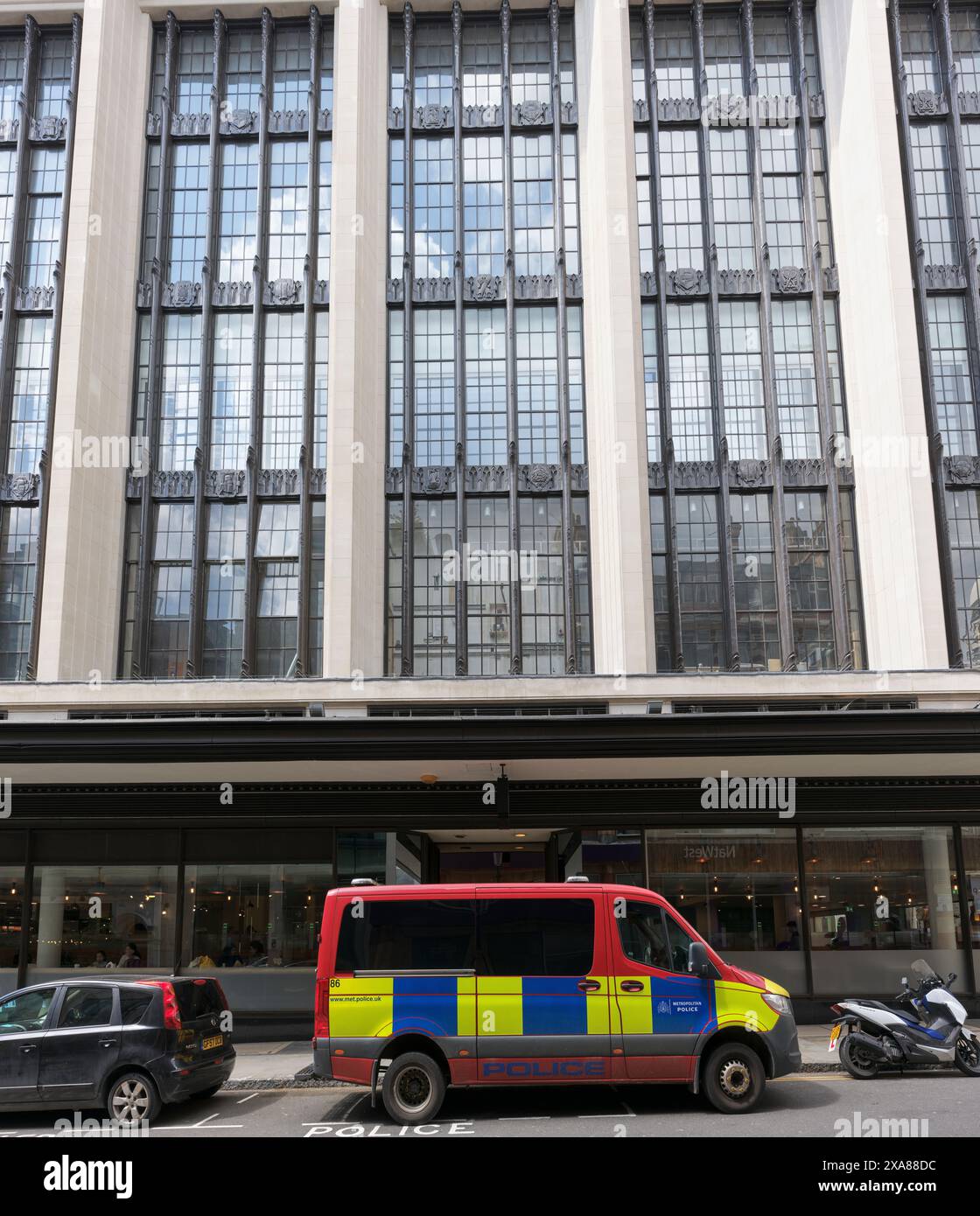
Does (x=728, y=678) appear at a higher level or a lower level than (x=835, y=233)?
lower

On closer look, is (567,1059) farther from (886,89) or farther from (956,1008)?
(886,89)

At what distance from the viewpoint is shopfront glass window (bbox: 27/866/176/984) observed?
19297 mm

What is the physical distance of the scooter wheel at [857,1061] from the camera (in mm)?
13391

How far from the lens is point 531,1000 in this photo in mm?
11727

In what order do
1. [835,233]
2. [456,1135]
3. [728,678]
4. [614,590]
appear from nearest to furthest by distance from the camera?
[456,1135] < [728,678] < [614,590] < [835,233]

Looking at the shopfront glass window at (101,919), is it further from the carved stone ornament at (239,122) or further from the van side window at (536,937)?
the carved stone ornament at (239,122)

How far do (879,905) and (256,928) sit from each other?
11333 millimetres

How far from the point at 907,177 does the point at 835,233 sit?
251 cm

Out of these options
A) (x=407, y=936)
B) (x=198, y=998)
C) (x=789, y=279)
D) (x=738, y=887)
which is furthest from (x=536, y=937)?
(x=789, y=279)

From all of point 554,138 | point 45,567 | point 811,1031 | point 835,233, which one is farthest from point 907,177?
point 45,567

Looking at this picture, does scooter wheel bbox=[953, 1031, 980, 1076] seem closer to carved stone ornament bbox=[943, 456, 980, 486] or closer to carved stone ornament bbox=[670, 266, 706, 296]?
carved stone ornament bbox=[943, 456, 980, 486]

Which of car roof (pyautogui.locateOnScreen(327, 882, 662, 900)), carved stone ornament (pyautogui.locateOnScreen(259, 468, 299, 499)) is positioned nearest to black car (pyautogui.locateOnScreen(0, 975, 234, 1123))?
car roof (pyautogui.locateOnScreen(327, 882, 662, 900))

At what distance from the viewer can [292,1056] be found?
1645 centimetres

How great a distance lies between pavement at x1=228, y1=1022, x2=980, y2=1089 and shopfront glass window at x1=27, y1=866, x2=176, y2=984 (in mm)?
2768
